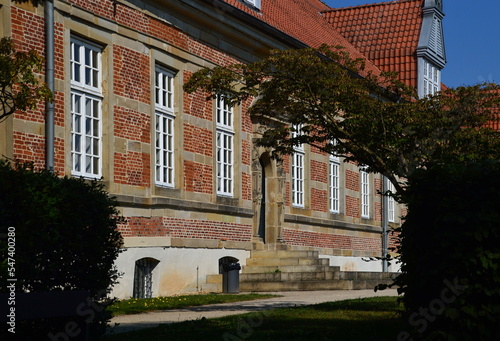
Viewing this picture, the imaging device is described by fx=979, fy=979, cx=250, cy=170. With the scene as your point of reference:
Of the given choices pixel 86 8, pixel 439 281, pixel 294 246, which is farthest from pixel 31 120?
pixel 294 246

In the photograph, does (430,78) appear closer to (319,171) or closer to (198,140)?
(319,171)

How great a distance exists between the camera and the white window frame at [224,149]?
2369 centimetres

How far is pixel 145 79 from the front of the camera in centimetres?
2056

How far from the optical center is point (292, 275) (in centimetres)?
2302

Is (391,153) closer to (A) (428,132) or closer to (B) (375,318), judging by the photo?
(A) (428,132)

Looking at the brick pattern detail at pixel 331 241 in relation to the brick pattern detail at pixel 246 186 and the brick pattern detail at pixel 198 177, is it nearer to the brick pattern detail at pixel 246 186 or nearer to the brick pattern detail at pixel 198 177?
the brick pattern detail at pixel 246 186

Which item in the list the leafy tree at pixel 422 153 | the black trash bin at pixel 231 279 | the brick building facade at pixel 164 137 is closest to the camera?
the leafy tree at pixel 422 153

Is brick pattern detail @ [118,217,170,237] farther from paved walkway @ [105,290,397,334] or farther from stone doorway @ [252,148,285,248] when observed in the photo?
stone doorway @ [252,148,285,248]

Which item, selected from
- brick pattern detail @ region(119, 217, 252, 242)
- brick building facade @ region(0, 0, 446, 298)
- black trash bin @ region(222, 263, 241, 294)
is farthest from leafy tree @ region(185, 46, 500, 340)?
black trash bin @ region(222, 263, 241, 294)

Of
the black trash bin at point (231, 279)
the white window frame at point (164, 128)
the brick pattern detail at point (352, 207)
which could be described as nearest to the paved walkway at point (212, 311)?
the black trash bin at point (231, 279)

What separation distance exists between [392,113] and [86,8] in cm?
659

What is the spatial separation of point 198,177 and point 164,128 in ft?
5.26

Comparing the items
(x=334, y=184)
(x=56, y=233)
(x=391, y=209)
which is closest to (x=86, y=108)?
(x=56, y=233)

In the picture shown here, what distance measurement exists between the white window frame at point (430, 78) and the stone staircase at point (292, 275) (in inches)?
550
